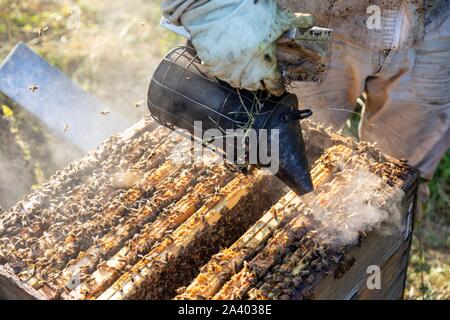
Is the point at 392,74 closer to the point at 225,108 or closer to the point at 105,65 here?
the point at 225,108

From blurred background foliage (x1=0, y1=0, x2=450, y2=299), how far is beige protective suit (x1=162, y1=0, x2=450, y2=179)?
848 mm

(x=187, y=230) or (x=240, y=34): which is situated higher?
(x=240, y=34)

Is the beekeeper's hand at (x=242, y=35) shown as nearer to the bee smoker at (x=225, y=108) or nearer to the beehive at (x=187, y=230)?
the bee smoker at (x=225, y=108)

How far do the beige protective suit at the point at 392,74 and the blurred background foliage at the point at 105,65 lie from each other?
85 cm

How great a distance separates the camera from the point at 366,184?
10.3ft

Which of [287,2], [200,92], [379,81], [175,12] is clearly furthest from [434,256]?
[175,12]

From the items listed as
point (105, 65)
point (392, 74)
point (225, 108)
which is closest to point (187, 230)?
point (225, 108)

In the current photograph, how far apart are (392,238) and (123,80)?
3533 mm

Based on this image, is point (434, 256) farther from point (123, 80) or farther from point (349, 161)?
point (123, 80)

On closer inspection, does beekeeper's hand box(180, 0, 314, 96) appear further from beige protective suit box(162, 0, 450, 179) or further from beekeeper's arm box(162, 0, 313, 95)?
beige protective suit box(162, 0, 450, 179)

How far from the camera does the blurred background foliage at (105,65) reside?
492cm

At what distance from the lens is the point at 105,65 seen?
6.12 m

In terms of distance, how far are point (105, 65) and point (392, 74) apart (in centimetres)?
321

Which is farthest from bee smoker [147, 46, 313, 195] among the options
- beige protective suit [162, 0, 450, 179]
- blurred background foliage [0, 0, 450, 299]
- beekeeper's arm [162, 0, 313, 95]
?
blurred background foliage [0, 0, 450, 299]
